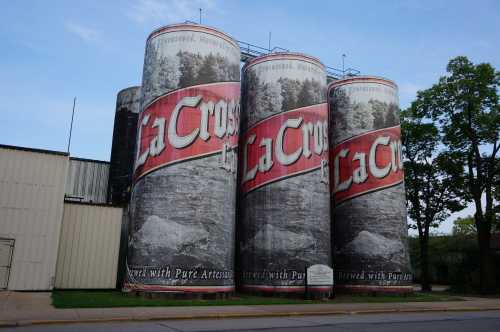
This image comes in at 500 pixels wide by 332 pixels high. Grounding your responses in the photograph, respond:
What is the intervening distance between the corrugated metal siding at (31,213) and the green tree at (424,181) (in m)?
28.3

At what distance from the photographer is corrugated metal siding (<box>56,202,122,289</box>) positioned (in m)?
23.9

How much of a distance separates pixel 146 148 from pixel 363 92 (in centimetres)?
1612

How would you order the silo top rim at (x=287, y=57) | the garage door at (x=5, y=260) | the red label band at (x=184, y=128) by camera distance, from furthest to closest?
the silo top rim at (x=287, y=57) < the red label band at (x=184, y=128) < the garage door at (x=5, y=260)

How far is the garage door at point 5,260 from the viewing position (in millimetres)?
21453

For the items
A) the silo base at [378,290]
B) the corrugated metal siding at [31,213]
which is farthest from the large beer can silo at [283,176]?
the corrugated metal siding at [31,213]

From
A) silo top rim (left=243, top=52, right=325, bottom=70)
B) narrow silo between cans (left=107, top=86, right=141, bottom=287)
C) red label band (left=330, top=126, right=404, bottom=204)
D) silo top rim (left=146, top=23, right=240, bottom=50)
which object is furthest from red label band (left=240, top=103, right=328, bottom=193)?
narrow silo between cans (left=107, top=86, right=141, bottom=287)

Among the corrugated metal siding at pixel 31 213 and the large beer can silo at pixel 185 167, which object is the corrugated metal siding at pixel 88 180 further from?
the large beer can silo at pixel 185 167

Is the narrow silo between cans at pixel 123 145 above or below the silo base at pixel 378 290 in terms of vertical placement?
above

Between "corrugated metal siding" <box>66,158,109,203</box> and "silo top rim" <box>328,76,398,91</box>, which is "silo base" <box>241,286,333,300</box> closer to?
"silo top rim" <box>328,76,398,91</box>

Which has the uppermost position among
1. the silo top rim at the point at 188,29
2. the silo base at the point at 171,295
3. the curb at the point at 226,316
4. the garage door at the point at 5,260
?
the silo top rim at the point at 188,29

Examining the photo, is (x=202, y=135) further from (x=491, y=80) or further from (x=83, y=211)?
(x=491, y=80)

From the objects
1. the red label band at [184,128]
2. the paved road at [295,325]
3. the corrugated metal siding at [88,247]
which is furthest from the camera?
the corrugated metal siding at [88,247]

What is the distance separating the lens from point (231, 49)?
25531 millimetres

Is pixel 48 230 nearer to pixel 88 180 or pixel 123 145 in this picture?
pixel 88 180
